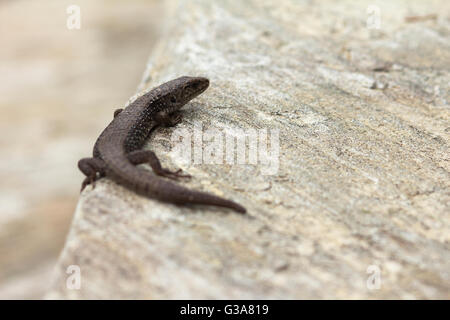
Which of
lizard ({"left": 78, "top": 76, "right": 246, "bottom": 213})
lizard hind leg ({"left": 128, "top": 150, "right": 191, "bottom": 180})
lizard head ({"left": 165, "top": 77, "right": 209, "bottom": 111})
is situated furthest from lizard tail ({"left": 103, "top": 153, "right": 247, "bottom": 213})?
lizard head ({"left": 165, "top": 77, "right": 209, "bottom": 111})

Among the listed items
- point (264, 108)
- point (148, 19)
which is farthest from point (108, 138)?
point (148, 19)

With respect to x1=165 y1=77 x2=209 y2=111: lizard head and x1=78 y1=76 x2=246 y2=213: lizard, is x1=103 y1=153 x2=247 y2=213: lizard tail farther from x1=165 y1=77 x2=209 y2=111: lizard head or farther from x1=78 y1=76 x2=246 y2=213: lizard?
x1=165 y1=77 x2=209 y2=111: lizard head

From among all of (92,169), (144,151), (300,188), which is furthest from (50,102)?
(300,188)

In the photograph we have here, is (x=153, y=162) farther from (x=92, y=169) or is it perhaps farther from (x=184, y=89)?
(x=184, y=89)

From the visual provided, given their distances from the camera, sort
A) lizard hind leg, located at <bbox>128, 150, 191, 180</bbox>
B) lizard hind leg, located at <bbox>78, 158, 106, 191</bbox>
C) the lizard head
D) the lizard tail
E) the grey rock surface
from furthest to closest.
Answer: the lizard head → lizard hind leg, located at <bbox>78, 158, 106, 191</bbox> → lizard hind leg, located at <bbox>128, 150, 191, 180</bbox> → the lizard tail → the grey rock surface

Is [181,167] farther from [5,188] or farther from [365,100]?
[5,188]

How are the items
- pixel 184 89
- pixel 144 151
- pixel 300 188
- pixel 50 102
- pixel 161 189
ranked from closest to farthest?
pixel 161 189, pixel 300 188, pixel 144 151, pixel 184 89, pixel 50 102
